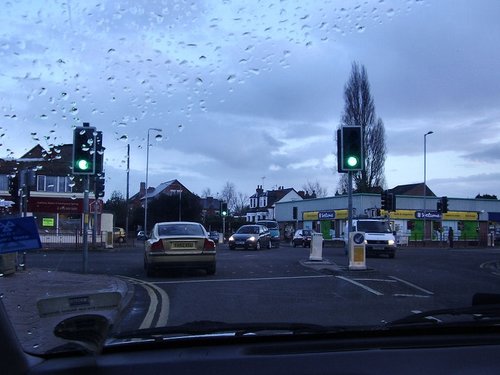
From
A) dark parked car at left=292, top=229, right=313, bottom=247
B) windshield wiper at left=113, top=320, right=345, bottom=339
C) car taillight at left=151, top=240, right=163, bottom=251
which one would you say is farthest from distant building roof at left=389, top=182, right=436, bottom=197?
windshield wiper at left=113, top=320, right=345, bottom=339

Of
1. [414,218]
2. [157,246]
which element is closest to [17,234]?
[157,246]

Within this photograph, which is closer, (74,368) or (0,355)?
(0,355)

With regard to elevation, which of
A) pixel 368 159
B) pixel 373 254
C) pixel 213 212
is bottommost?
pixel 373 254

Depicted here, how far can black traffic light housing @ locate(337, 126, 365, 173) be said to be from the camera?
1448 cm

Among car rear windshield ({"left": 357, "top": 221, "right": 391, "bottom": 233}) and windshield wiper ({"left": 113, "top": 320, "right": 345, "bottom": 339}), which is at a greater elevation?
car rear windshield ({"left": 357, "top": 221, "right": 391, "bottom": 233})

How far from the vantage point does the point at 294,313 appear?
8102mm

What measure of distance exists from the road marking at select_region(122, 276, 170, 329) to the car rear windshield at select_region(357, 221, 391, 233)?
1629 cm

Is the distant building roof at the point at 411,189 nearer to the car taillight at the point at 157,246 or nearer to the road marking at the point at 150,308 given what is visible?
the car taillight at the point at 157,246

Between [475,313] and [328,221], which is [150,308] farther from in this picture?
[328,221]

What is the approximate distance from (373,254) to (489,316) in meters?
24.6

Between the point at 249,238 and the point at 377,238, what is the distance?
23.0ft

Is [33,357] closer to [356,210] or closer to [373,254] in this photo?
[373,254]

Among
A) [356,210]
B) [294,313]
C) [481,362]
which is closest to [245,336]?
[481,362]

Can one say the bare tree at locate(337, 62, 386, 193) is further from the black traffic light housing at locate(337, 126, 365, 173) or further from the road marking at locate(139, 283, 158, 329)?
the road marking at locate(139, 283, 158, 329)
